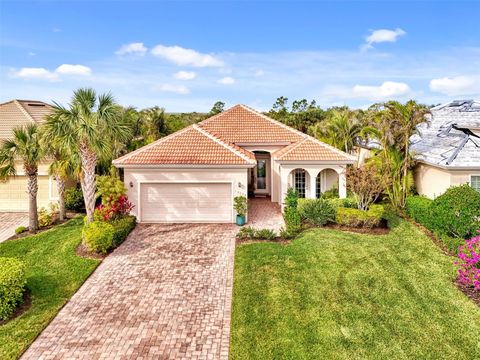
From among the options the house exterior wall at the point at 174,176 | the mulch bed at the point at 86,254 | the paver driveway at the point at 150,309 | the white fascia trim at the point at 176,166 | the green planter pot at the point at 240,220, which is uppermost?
the white fascia trim at the point at 176,166

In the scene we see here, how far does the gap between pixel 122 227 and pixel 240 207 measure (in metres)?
6.21

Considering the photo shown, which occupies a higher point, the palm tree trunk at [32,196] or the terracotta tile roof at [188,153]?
the terracotta tile roof at [188,153]

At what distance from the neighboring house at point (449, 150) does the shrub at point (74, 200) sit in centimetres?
2131

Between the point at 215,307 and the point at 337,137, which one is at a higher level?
the point at 337,137

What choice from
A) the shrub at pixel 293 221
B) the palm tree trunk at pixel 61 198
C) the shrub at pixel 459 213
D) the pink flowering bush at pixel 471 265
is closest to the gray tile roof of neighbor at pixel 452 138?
the shrub at pixel 459 213

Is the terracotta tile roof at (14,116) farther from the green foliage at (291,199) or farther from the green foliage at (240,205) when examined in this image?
the green foliage at (291,199)

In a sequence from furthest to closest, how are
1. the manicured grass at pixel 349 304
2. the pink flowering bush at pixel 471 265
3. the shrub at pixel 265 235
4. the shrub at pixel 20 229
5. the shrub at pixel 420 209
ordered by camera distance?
the shrub at pixel 20 229 → the shrub at pixel 420 209 → the shrub at pixel 265 235 → the pink flowering bush at pixel 471 265 → the manicured grass at pixel 349 304

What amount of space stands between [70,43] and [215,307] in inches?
863

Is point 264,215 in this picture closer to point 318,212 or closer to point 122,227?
point 318,212

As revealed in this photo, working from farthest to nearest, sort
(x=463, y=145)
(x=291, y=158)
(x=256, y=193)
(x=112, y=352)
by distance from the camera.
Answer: (x=256, y=193) → (x=291, y=158) → (x=463, y=145) → (x=112, y=352)

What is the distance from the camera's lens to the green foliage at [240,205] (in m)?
18.3

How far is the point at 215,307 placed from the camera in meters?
10.0

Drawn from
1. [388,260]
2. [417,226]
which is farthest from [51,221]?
[417,226]

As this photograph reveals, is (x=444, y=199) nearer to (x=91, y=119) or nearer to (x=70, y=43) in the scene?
(x=91, y=119)
